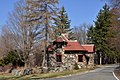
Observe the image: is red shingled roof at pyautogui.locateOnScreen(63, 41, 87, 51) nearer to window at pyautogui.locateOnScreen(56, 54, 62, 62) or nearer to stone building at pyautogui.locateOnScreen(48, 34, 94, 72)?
stone building at pyautogui.locateOnScreen(48, 34, 94, 72)

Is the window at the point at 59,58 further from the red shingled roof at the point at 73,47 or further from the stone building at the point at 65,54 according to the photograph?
the red shingled roof at the point at 73,47

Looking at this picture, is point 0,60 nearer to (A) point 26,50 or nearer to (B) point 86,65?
(A) point 26,50

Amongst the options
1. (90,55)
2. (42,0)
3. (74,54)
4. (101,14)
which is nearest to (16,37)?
(42,0)

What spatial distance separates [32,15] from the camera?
4569 cm

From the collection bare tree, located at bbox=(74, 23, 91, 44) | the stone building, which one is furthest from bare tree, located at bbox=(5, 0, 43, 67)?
bare tree, located at bbox=(74, 23, 91, 44)

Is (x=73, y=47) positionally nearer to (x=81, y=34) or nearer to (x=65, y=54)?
(x=65, y=54)

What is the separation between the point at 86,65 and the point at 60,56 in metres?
5.77

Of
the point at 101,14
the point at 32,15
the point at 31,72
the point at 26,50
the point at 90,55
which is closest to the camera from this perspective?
the point at 31,72

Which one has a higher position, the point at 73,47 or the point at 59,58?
the point at 73,47

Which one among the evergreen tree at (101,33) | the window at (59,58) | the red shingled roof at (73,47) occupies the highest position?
the evergreen tree at (101,33)

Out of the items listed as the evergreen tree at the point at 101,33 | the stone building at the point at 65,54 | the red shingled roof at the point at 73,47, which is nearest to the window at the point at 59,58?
the stone building at the point at 65,54

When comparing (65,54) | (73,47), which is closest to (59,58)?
(65,54)

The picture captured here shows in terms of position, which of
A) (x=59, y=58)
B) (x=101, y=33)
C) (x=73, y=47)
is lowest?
(x=59, y=58)

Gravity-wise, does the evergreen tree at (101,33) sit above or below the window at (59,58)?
above
